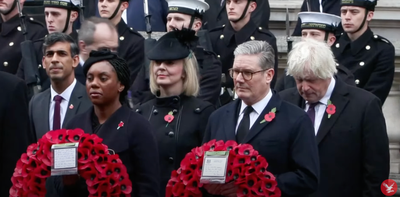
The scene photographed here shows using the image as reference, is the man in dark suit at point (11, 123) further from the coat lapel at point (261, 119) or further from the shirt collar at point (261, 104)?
the shirt collar at point (261, 104)

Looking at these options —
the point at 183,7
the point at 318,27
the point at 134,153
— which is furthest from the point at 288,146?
the point at 183,7

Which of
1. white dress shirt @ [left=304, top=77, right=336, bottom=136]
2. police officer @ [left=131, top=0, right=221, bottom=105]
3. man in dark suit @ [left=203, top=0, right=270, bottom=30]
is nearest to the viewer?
white dress shirt @ [left=304, top=77, right=336, bottom=136]

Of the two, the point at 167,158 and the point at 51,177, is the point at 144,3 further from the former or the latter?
the point at 51,177

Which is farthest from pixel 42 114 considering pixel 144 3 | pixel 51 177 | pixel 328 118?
pixel 144 3

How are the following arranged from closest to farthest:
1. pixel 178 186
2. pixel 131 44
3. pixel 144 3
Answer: pixel 178 186 → pixel 131 44 → pixel 144 3

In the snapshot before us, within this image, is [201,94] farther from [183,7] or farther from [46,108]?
[46,108]

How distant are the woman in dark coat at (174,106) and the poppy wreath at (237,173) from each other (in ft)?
3.72

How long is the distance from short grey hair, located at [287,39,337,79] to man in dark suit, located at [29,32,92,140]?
1.63 metres

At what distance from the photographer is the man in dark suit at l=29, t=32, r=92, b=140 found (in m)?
8.50

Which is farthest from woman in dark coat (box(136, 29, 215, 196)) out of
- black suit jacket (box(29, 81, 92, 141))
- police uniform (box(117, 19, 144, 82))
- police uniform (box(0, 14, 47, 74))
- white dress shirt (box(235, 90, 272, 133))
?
police uniform (box(0, 14, 47, 74))

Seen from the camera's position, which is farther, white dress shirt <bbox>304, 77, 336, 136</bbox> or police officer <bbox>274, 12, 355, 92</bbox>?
police officer <bbox>274, 12, 355, 92</bbox>

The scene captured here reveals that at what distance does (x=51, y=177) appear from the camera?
7.12 m

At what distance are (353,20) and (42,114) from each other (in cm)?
326

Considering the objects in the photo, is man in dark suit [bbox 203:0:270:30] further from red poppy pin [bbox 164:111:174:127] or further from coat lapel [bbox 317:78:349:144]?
red poppy pin [bbox 164:111:174:127]
